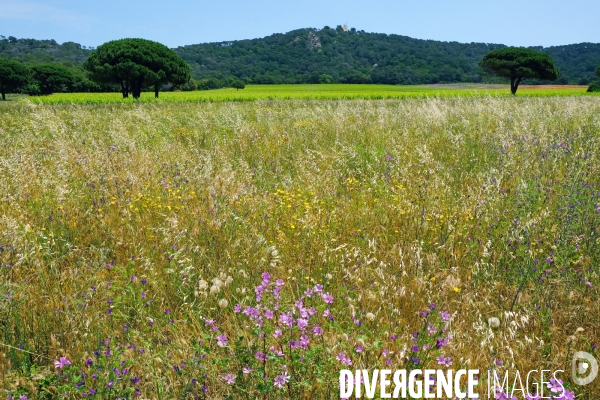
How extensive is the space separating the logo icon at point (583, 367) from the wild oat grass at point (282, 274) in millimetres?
44

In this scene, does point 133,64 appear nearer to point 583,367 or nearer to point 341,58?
point 583,367

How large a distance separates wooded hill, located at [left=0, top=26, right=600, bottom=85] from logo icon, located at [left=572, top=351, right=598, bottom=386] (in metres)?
84.1

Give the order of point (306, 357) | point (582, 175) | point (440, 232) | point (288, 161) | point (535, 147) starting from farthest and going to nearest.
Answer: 1. point (288, 161)
2. point (535, 147)
3. point (582, 175)
4. point (440, 232)
5. point (306, 357)

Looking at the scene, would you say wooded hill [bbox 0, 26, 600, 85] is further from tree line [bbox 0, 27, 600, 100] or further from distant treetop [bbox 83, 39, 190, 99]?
distant treetop [bbox 83, 39, 190, 99]

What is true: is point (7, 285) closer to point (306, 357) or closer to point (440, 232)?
point (306, 357)

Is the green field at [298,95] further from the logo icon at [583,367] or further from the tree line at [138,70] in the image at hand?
the logo icon at [583,367]

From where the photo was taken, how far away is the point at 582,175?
4469 millimetres

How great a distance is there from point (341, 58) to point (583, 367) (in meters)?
124

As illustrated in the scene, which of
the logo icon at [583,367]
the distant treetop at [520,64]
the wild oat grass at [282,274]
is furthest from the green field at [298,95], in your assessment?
the logo icon at [583,367]

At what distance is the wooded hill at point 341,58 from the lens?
87375mm

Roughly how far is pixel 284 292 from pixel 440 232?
1521 mm

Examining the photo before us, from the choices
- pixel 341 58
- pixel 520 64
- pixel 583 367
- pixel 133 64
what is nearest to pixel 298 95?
pixel 133 64

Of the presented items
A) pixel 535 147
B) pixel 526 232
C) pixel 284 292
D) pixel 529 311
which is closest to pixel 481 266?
pixel 526 232

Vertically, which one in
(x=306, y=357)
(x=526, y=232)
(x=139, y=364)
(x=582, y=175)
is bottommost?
(x=139, y=364)
